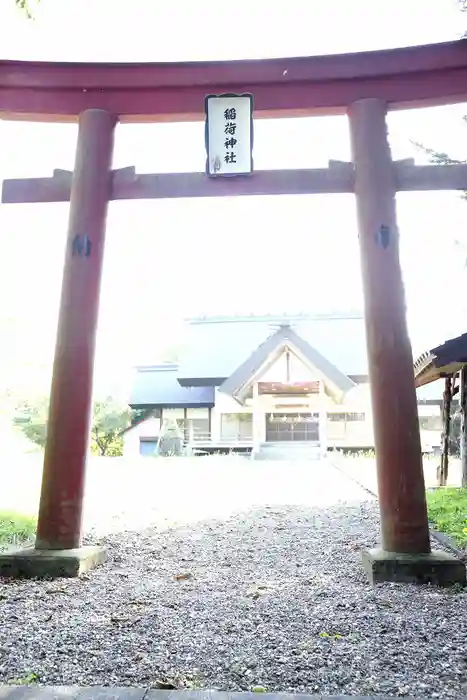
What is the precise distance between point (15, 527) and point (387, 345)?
11.7ft

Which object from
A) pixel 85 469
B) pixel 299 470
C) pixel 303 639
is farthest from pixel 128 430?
pixel 303 639

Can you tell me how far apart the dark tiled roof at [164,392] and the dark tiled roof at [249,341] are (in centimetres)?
55

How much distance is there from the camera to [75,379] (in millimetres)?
3545

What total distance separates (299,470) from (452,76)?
812cm

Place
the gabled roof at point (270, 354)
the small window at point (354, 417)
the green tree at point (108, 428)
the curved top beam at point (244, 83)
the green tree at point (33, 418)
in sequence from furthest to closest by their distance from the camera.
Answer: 1. the green tree at point (108, 428)
2. the small window at point (354, 417)
3. the gabled roof at point (270, 354)
4. the green tree at point (33, 418)
5. the curved top beam at point (244, 83)

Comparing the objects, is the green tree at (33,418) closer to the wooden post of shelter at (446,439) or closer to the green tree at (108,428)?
the green tree at (108,428)

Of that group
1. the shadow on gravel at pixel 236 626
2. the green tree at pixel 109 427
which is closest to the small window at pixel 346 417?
the green tree at pixel 109 427

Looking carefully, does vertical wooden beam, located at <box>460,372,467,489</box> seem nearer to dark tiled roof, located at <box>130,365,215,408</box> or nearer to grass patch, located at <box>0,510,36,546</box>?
grass patch, located at <box>0,510,36,546</box>

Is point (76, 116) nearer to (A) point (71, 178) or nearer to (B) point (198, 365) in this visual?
(A) point (71, 178)

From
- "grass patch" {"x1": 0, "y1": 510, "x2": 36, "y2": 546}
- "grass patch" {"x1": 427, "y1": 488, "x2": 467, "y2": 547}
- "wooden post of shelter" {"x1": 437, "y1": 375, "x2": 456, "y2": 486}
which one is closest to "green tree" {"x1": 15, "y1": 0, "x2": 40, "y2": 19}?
"grass patch" {"x1": 0, "y1": 510, "x2": 36, "y2": 546}

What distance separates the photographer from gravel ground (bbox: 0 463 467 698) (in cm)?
193

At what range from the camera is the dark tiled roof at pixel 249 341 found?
17.8 m

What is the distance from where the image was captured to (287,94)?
3869 millimetres

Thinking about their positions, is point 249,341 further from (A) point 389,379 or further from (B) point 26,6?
(A) point 389,379
